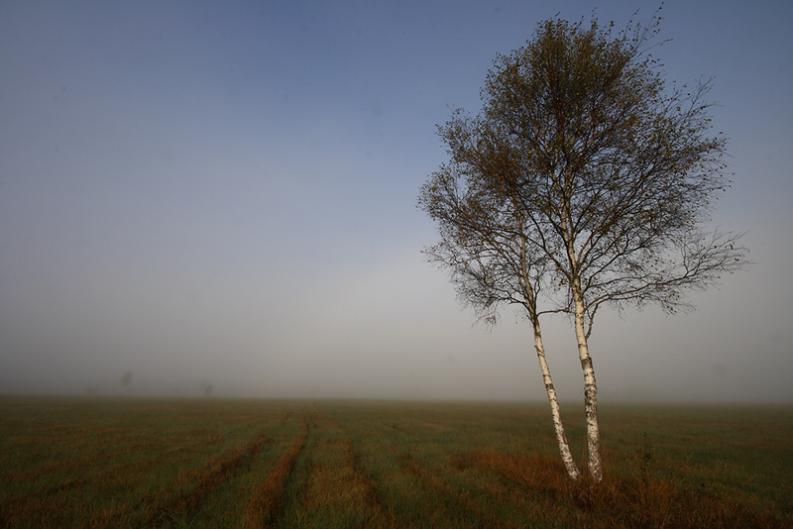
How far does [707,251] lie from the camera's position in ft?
31.9

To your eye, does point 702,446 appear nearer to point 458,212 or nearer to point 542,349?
point 542,349

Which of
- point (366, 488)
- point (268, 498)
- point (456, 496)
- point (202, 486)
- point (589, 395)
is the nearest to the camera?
point (268, 498)

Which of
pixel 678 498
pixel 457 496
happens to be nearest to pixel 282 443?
pixel 457 496

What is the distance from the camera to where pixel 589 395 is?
32.5 ft

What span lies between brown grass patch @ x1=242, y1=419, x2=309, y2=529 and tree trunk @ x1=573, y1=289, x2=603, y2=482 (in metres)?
8.14

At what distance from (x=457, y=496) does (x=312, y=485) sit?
448 cm

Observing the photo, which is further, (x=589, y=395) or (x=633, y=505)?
(x=589, y=395)

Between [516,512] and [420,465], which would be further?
[420,465]

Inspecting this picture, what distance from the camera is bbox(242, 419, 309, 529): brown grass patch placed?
7.60 metres

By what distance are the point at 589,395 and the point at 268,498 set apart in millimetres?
8962

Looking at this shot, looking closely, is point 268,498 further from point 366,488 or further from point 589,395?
point 589,395

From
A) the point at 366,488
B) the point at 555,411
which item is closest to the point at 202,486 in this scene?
the point at 366,488

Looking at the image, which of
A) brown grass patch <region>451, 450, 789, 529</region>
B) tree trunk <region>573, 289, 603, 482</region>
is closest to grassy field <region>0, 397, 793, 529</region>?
brown grass patch <region>451, 450, 789, 529</region>

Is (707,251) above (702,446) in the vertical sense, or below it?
above
